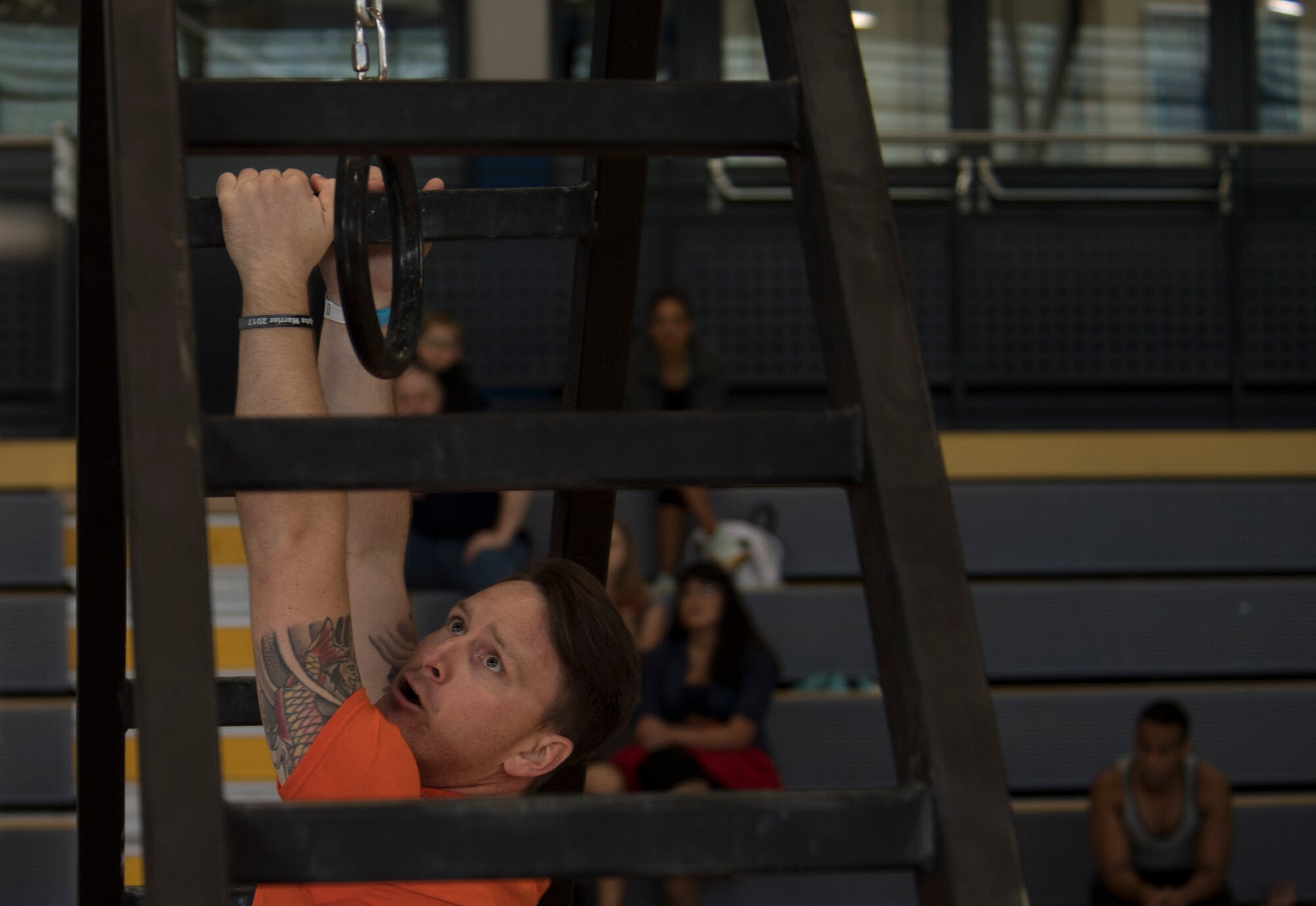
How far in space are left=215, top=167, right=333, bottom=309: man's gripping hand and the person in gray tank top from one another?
3.68 metres

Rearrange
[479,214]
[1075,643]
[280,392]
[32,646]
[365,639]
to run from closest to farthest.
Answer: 1. [280,392]
2. [479,214]
3. [365,639]
4. [32,646]
5. [1075,643]

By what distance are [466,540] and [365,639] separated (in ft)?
9.76

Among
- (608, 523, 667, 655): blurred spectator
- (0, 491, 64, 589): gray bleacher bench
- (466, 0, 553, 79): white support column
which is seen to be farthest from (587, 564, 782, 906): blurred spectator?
(466, 0, 553, 79): white support column

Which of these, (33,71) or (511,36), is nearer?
(511,36)

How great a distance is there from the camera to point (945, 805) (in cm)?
76

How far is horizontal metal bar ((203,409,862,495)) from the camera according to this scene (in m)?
0.80

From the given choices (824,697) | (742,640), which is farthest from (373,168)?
(824,697)

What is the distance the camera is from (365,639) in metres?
1.49

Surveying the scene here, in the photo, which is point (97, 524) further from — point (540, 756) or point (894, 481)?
point (894, 481)

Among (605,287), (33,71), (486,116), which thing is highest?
(33,71)

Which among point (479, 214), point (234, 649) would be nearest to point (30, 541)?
point (234, 649)

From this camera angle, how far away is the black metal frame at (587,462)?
742mm

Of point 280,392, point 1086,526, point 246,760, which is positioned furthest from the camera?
point 1086,526

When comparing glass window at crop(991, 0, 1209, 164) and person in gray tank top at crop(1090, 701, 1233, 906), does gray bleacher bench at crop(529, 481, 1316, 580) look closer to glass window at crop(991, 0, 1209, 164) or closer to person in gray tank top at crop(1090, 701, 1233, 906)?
person in gray tank top at crop(1090, 701, 1233, 906)
